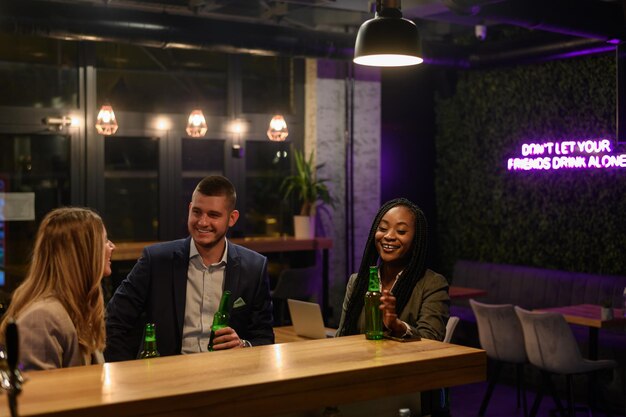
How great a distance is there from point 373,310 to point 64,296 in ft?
3.69

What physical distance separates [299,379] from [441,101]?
26.2 feet

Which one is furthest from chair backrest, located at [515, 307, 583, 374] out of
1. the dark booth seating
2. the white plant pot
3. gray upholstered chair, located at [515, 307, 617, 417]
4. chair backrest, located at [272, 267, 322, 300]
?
the white plant pot

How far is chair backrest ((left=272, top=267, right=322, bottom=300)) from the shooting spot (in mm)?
8602

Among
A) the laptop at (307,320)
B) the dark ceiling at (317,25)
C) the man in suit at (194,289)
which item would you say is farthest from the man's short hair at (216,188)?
the dark ceiling at (317,25)

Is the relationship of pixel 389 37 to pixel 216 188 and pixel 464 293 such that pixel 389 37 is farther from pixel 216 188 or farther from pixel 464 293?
pixel 464 293

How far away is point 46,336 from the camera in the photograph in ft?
8.31

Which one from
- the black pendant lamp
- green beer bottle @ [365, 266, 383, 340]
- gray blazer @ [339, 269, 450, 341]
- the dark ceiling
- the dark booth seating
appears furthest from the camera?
the dark booth seating

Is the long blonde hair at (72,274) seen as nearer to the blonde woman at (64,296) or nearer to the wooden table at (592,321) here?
the blonde woman at (64,296)

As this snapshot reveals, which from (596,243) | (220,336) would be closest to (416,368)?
(220,336)

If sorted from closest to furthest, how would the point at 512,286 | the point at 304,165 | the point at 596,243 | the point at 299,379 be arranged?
the point at 299,379 → the point at 596,243 → the point at 512,286 → the point at 304,165

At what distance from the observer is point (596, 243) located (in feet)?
27.6

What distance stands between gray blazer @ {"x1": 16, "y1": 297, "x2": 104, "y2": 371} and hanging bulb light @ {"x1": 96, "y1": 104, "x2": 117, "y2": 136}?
563cm

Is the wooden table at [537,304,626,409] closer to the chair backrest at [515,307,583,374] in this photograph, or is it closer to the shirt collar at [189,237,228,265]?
the chair backrest at [515,307,583,374]

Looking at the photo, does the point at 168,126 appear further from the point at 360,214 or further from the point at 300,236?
the point at 360,214
